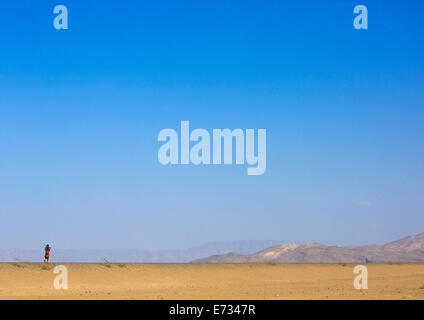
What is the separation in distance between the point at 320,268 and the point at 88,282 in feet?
78.9

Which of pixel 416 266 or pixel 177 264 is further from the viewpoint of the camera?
pixel 416 266

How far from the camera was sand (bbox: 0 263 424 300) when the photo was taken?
3862 centimetres

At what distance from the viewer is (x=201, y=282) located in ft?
168

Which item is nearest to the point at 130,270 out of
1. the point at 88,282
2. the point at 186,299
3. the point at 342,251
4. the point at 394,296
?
the point at 88,282

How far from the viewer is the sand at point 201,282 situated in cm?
3862

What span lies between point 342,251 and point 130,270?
152241 millimetres
